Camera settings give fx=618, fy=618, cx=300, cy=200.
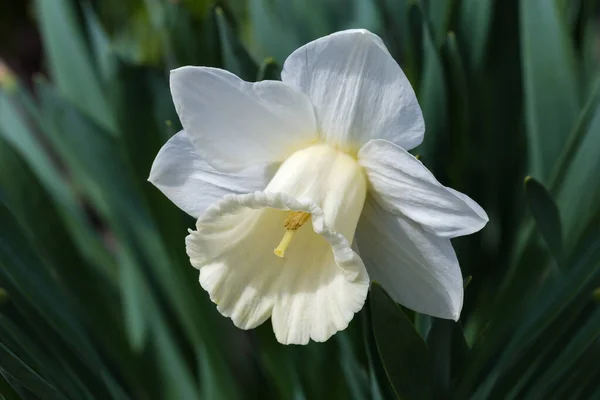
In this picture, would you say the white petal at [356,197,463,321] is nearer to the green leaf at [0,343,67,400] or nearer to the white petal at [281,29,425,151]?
the white petal at [281,29,425,151]

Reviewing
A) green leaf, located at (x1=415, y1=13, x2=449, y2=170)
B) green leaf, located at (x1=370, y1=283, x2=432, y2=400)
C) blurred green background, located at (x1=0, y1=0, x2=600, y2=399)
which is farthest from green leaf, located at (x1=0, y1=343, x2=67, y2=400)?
green leaf, located at (x1=415, y1=13, x2=449, y2=170)

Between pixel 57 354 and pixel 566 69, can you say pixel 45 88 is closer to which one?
pixel 57 354

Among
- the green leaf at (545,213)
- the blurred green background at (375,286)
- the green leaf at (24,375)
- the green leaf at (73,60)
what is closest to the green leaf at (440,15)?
the blurred green background at (375,286)

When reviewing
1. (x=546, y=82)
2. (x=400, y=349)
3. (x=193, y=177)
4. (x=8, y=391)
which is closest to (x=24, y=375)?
(x=8, y=391)

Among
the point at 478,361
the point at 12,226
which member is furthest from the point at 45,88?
the point at 478,361

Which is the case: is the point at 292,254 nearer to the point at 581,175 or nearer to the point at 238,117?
the point at 238,117

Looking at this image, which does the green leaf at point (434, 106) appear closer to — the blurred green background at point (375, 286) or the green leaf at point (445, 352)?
the blurred green background at point (375, 286)
